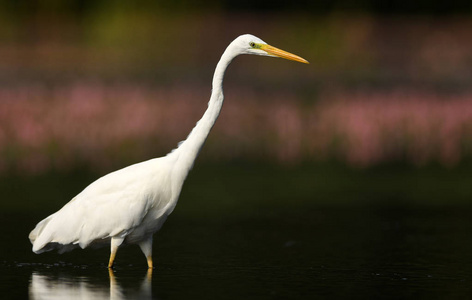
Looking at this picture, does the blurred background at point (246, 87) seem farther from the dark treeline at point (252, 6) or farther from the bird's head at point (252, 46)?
the bird's head at point (252, 46)

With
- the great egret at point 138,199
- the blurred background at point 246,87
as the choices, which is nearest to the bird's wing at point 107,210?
the great egret at point 138,199

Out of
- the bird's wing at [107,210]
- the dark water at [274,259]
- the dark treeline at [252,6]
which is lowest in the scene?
the dark water at [274,259]

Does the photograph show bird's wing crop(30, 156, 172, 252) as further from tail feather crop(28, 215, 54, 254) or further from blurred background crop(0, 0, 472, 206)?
Answer: blurred background crop(0, 0, 472, 206)

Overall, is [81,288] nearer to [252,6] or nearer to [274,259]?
[274,259]

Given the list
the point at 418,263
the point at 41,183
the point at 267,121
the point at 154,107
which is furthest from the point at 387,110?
the point at 418,263

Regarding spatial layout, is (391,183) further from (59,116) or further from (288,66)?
(288,66)

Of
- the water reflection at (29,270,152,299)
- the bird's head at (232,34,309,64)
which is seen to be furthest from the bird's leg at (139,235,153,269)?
the bird's head at (232,34,309,64)

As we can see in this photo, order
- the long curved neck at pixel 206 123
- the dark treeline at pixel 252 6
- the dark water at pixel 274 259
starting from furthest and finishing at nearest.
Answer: the dark treeline at pixel 252 6
the long curved neck at pixel 206 123
the dark water at pixel 274 259

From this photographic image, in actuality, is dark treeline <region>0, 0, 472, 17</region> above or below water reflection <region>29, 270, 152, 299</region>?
above

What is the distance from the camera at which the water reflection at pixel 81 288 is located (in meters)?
8.57

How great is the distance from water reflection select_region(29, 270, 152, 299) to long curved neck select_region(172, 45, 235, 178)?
0.97 metres

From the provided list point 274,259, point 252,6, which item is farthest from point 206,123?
point 252,6

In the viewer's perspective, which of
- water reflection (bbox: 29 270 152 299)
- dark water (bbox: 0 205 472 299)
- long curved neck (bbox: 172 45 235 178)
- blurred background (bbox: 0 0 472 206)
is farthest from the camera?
blurred background (bbox: 0 0 472 206)

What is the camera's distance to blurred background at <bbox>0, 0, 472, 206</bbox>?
18188 mm
